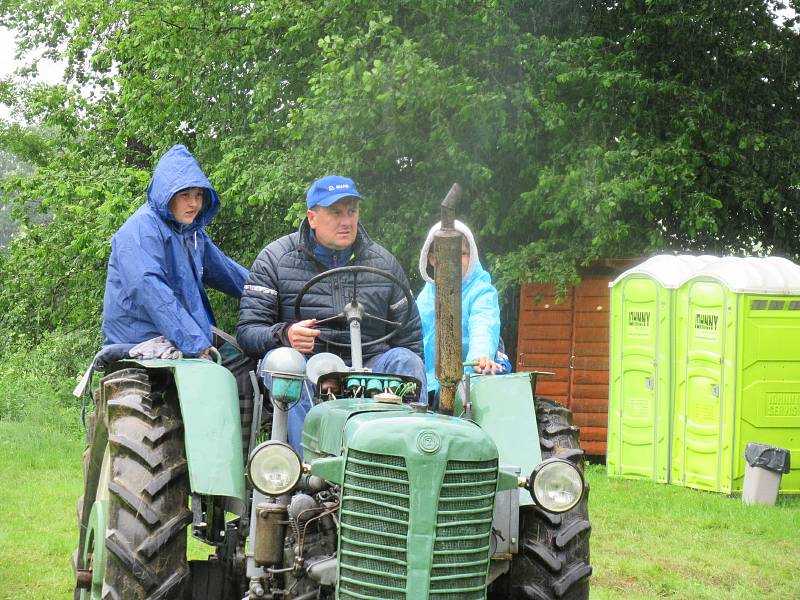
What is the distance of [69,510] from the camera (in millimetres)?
9242

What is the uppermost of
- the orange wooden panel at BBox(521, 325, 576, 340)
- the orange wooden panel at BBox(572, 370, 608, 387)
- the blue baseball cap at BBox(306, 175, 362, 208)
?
the blue baseball cap at BBox(306, 175, 362, 208)

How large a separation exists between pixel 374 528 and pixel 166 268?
208 cm

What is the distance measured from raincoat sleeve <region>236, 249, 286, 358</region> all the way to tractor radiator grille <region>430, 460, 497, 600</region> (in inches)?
58.4

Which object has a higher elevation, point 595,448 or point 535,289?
point 535,289

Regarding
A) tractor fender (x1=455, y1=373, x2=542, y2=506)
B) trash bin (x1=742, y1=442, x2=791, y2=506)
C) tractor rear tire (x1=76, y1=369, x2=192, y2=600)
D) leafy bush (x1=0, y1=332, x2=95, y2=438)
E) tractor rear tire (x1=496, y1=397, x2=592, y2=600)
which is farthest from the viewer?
leafy bush (x1=0, y1=332, x2=95, y2=438)

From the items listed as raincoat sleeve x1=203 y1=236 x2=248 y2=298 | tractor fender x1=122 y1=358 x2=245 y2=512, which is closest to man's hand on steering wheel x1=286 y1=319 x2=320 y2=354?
tractor fender x1=122 y1=358 x2=245 y2=512

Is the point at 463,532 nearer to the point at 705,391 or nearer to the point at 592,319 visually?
the point at 705,391

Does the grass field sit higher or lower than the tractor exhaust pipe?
lower

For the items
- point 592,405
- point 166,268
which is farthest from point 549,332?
point 166,268

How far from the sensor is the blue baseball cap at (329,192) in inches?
206

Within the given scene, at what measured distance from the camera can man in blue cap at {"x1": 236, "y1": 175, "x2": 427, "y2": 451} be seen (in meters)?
5.20

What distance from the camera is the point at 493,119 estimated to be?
1337 cm

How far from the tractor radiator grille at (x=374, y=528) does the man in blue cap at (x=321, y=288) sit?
1300 mm

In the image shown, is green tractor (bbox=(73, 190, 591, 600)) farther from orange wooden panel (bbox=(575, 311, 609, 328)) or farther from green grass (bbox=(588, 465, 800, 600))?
orange wooden panel (bbox=(575, 311, 609, 328))
